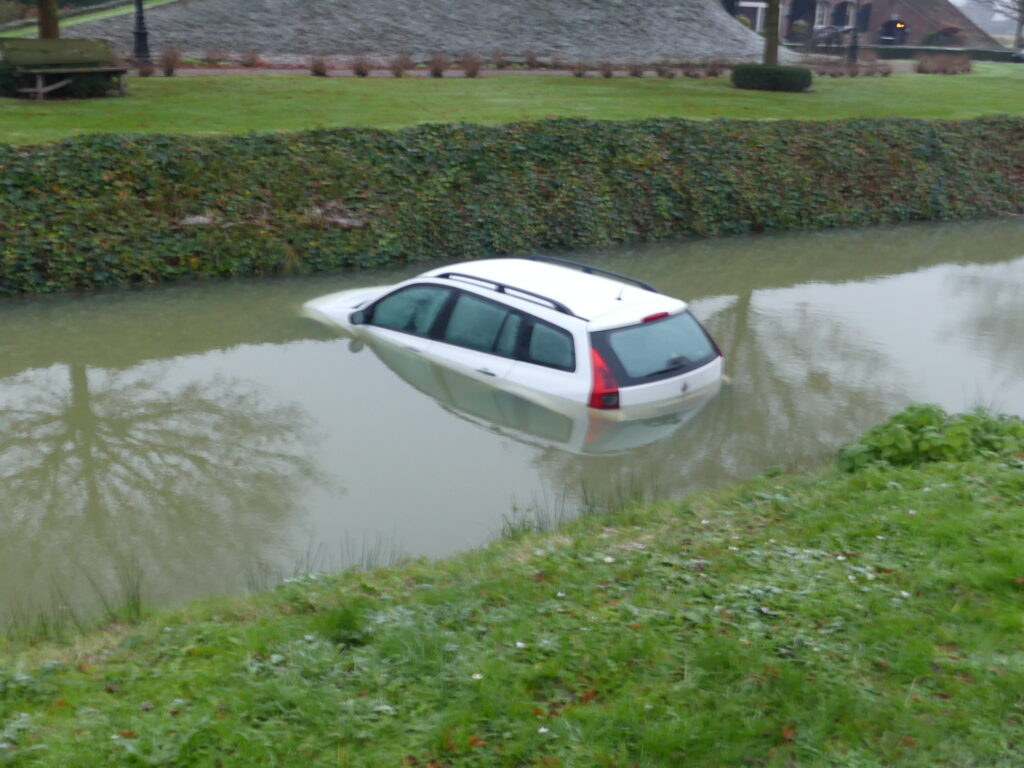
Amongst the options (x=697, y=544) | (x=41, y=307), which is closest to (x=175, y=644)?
(x=697, y=544)

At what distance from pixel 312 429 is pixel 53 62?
682 inches

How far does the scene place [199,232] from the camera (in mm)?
16312

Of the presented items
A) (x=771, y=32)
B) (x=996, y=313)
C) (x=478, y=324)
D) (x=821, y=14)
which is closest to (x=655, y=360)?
(x=478, y=324)

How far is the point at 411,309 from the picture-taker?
1142 centimetres

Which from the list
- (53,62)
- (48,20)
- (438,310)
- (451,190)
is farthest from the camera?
(48,20)

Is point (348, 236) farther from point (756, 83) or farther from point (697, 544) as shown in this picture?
point (756, 83)

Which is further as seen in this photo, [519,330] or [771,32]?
[771,32]

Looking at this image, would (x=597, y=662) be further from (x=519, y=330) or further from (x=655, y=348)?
(x=519, y=330)

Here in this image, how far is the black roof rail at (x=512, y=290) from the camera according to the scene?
32.5ft

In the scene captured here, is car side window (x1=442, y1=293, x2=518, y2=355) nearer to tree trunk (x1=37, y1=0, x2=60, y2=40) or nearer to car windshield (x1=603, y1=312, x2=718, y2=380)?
car windshield (x1=603, y1=312, x2=718, y2=380)

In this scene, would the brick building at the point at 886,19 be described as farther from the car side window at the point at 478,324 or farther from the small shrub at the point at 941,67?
the car side window at the point at 478,324

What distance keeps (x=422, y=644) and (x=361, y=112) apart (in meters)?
20.0

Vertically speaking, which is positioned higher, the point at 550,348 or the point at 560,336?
the point at 560,336

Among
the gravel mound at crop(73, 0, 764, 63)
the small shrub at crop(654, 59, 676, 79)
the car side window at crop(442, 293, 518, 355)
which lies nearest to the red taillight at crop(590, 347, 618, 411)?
the car side window at crop(442, 293, 518, 355)
